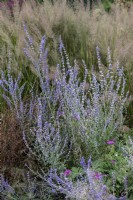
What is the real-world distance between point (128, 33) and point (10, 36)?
123 cm

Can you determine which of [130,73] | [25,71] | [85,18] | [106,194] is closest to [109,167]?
[106,194]

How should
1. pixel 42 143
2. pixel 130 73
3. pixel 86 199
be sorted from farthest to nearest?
pixel 130 73 < pixel 42 143 < pixel 86 199

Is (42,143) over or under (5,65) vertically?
under

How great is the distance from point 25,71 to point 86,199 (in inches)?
79.4

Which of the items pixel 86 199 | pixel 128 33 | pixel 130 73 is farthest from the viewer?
pixel 128 33

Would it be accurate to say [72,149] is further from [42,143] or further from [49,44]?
[49,44]

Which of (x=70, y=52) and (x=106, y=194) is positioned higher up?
(x=70, y=52)

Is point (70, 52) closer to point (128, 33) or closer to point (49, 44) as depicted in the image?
point (49, 44)

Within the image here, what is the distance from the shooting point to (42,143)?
2.91 meters

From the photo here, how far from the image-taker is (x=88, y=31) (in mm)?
4211

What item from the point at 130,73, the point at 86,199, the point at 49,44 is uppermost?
the point at 49,44

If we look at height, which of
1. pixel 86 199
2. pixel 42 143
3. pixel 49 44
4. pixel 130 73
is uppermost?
pixel 49 44

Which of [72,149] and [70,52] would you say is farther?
[70,52]

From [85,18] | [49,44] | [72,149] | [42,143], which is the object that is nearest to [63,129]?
→ [72,149]
